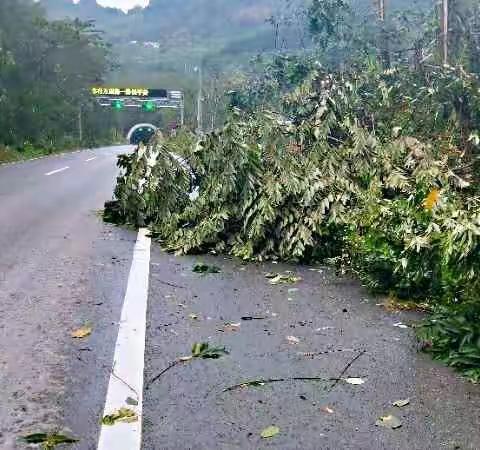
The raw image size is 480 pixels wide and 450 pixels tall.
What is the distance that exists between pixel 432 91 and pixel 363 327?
528 inches

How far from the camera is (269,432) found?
334cm

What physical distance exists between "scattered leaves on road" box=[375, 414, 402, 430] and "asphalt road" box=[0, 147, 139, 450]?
4.64 feet

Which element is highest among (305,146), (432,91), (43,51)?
(43,51)

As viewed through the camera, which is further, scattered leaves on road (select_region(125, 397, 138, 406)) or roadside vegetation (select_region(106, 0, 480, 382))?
roadside vegetation (select_region(106, 0, 480, 382))

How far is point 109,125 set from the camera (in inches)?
3189

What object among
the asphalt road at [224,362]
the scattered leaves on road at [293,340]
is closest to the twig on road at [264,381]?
the asphalt road at [224,362]

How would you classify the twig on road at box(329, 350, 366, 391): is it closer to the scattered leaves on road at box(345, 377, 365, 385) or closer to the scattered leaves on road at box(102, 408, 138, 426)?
the scattered leaves on road at box(345, 377, 365, 385)

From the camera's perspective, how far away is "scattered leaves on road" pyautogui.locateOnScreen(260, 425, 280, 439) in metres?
3.31

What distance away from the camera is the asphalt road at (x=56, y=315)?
140 inches

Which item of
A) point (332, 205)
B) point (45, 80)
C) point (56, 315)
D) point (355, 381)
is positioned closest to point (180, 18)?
point (45, 80)

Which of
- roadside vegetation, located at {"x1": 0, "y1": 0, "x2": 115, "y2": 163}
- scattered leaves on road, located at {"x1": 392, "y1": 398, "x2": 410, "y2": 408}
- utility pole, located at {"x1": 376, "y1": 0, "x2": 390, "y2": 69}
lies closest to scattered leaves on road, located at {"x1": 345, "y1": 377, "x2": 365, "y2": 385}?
scattered leaves on road, located at {"x1": 392, "y1": 398, "x2": 410, "y2": 408}

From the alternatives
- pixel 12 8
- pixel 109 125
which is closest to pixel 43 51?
pixel 12 8

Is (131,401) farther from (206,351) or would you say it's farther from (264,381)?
(206,351)

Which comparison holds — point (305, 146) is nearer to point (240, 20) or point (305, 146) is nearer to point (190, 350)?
point (190, 350)
